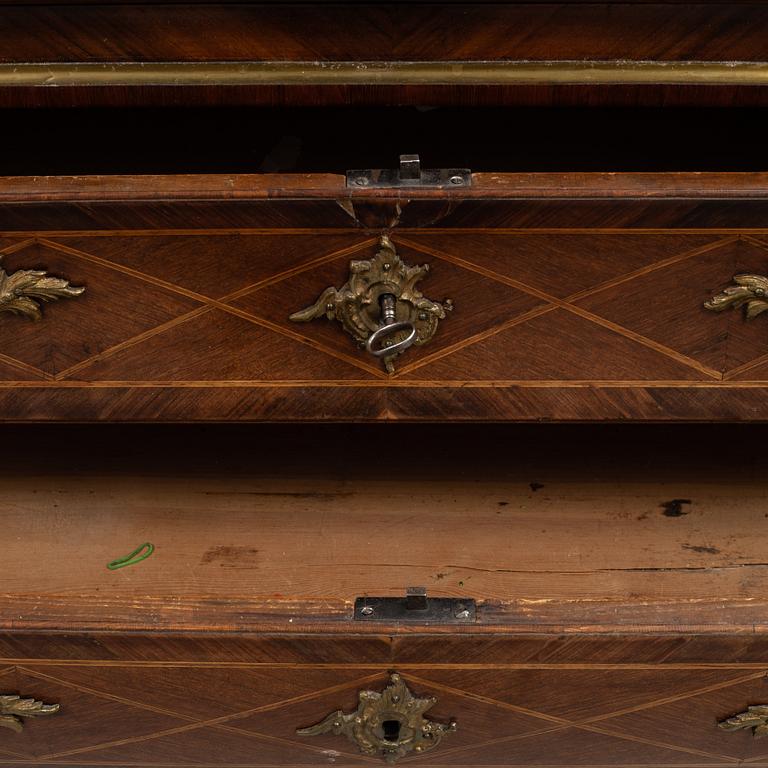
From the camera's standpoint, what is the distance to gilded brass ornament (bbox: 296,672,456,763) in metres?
0.74

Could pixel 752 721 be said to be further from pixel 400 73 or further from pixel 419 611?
pixel 400 73

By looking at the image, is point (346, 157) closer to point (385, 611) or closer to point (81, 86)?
point (81, 86)

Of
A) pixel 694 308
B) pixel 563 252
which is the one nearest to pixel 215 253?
pixel 563 252

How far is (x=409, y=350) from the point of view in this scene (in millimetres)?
722

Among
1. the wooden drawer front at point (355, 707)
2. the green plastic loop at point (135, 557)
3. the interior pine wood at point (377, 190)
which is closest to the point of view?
the interior pine wood at point (377, 190)

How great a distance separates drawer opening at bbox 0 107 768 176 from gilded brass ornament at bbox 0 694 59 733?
1.51 ft

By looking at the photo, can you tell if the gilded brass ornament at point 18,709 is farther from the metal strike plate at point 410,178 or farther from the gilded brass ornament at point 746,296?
the gilded brass ornament at point 746,296

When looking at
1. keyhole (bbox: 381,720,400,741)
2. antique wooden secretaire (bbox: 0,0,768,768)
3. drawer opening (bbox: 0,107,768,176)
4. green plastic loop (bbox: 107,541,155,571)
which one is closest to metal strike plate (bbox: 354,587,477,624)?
antique wooden secretaire (bbox: 0,0,768,768)

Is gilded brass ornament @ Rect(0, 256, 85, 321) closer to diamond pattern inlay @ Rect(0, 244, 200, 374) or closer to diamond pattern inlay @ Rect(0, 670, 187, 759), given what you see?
diamond pattern inlay @ Rect(0, 244, 200, 374)

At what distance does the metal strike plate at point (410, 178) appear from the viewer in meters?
0.63

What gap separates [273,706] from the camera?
77cm

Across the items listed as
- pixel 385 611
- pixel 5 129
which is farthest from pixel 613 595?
pixel 5 129

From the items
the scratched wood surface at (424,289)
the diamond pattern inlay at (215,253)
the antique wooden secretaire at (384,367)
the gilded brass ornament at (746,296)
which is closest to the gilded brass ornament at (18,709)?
the antique wooden secretaire at (384,367)

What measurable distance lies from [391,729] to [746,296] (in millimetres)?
474
